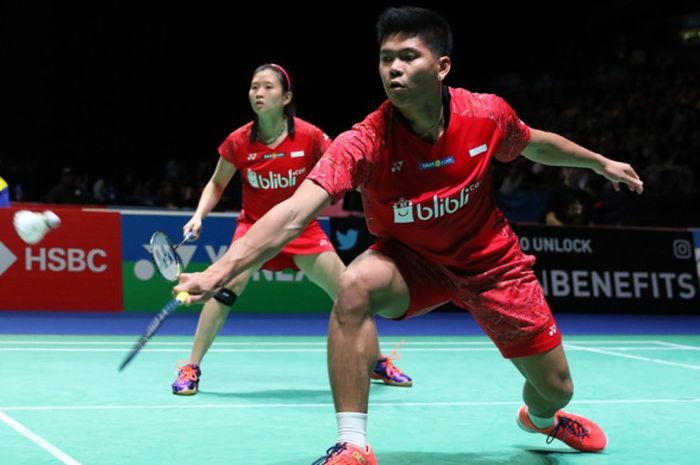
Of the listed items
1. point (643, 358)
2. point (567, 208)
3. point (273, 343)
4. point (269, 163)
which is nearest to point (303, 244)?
point (269, 163)

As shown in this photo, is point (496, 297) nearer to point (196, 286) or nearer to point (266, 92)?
point (196, 286)

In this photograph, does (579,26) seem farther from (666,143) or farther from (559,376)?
(559,376)

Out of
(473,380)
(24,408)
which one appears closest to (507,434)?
(473,380)

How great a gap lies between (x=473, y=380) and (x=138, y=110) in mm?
14906

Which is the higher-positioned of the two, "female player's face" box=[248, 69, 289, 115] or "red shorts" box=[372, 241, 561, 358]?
"female player's face" box=[248, 69, 289, 115]

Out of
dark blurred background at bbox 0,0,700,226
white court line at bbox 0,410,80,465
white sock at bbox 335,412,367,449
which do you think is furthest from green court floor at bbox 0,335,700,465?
dark blurred background at bbox 0,0,700,226

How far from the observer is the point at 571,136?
17.7 m

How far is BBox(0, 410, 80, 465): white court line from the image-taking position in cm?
358

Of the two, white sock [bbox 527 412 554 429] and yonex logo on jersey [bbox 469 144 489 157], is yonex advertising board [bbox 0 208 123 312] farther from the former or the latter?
yonex logo on jersey [bbox 469 144 489 157]

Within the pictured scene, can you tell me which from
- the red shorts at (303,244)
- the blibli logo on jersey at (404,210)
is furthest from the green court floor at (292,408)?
the blibli logo on jersey at (404,210)

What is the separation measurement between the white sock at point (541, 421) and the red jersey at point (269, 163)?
2.14m

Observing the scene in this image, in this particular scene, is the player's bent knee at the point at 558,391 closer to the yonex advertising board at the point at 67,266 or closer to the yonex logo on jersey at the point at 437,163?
the yonex logo on jersey at the point at 437,163

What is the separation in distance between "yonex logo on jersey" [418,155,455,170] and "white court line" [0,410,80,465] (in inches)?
61.4

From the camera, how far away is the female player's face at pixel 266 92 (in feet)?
18.2
